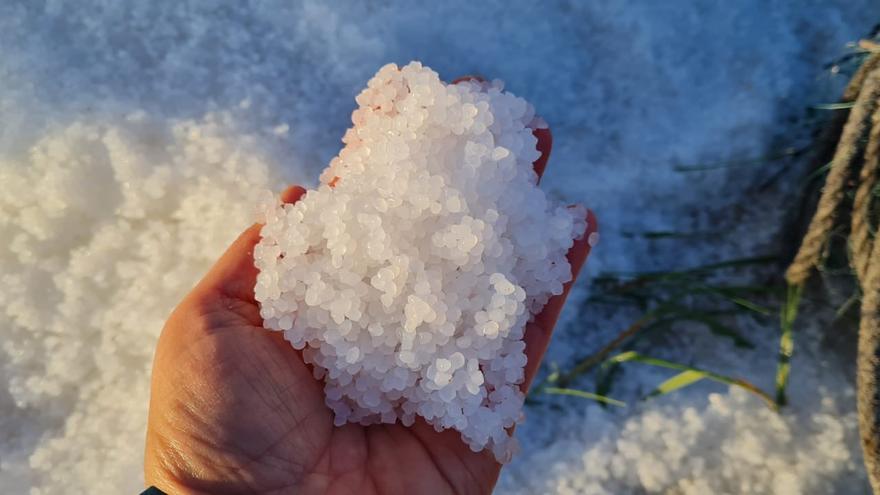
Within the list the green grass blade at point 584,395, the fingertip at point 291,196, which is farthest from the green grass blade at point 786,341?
the fingertip at point 291,196

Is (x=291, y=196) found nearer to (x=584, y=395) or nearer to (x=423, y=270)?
(x=423, y=270)

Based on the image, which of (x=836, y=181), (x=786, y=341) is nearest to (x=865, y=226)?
(x=836, y=181)

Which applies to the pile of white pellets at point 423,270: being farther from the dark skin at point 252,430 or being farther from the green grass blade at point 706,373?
the green grass blade at point 706,373

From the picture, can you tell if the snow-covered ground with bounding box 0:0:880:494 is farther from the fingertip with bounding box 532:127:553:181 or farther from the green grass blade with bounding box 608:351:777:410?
the fingertip with bounding box 532:127:553:181

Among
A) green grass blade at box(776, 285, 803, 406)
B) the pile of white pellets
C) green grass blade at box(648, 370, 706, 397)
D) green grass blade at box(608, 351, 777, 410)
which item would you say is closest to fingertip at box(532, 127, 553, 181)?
the pile of white pellets

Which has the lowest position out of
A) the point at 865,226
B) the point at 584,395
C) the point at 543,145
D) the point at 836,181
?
the point at 584,395

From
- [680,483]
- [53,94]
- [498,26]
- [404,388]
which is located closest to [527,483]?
[680,483]
